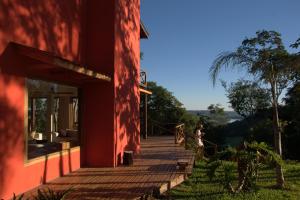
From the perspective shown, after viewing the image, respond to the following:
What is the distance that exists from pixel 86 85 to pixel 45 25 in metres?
2.75

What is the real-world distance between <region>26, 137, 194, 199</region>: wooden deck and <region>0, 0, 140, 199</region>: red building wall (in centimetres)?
47

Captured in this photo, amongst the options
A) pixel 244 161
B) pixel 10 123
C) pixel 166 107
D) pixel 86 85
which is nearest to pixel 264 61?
pixel 244 161

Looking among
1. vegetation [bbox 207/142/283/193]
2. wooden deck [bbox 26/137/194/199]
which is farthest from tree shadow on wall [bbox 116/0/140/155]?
vegetation [bbox 207/142/283/193]

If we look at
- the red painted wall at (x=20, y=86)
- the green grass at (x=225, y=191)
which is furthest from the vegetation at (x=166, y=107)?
the red painted wall at (x=20, y=86)

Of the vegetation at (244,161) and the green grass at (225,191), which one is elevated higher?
the vegetation at (244,161)

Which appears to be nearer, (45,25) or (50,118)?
(45,25)

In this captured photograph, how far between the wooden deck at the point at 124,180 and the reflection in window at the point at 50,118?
32.1 inches

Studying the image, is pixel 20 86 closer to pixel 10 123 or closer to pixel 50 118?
pixel 10 123

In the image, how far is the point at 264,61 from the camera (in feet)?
36.0

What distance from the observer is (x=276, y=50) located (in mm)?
10977

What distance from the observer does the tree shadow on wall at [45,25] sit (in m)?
6.94

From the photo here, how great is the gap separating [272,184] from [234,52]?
400cm

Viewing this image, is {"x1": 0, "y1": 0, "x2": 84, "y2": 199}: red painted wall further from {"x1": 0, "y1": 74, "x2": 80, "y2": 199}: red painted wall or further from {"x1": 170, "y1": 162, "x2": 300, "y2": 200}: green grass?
{"x1": 170, "y1": 162, "x2": 300, "y2": 200}: green grass

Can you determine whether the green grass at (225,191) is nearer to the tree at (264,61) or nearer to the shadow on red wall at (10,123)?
the tree at (264,61)
